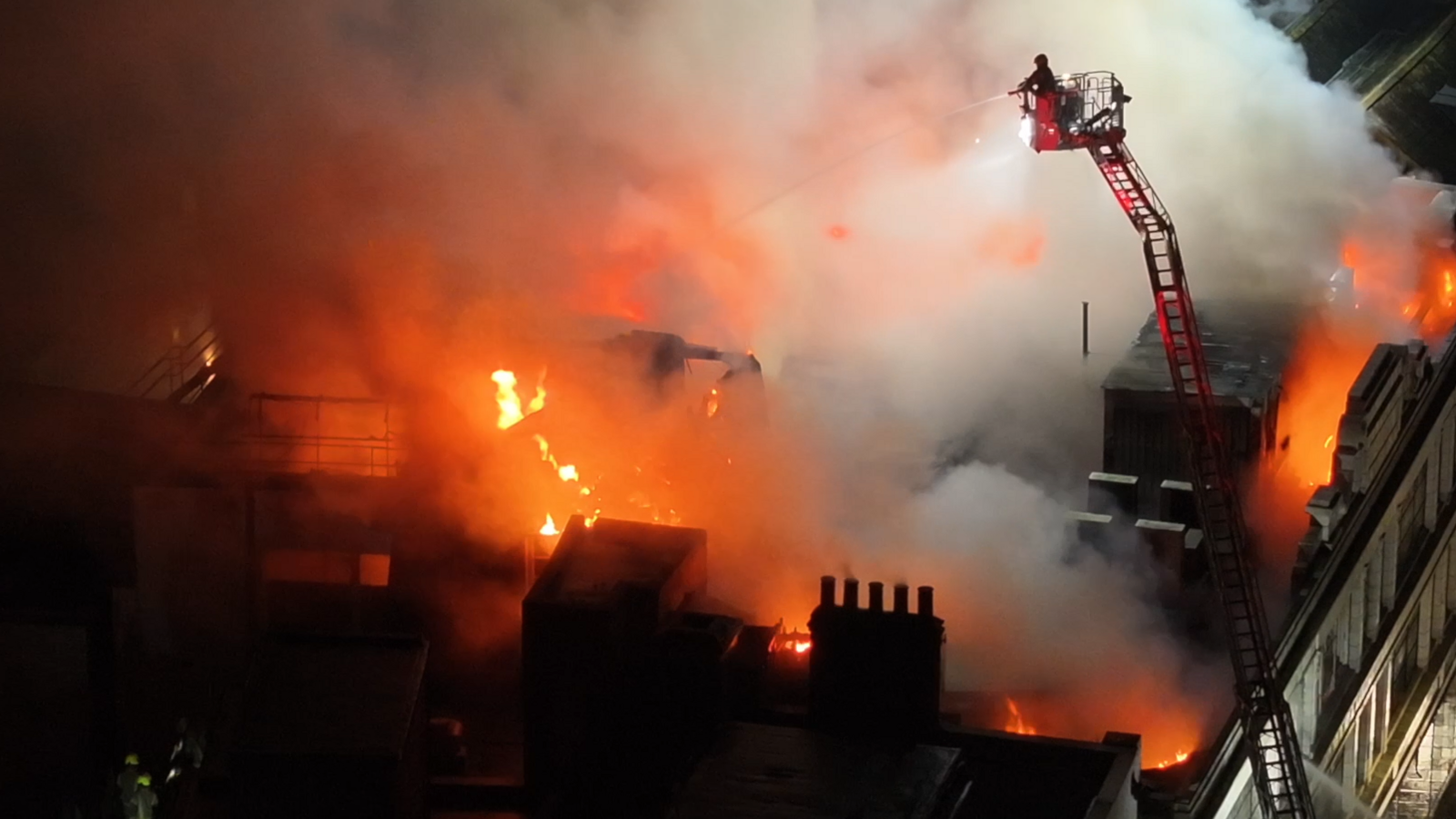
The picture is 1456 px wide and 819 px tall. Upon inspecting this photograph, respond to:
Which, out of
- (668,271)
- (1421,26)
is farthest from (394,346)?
(1421,26)

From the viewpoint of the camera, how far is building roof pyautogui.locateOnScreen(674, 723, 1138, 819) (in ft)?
34.4

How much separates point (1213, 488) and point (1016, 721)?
2102 millimetres

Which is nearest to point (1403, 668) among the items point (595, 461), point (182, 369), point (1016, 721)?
point (1016, 721)

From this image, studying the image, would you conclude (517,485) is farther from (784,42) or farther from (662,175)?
Answer: (784,42)

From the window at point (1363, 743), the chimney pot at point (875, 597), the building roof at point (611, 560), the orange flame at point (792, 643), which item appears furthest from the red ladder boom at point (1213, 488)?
the building roof at point (611, 560)

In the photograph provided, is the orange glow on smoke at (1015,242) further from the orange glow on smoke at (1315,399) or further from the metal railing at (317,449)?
the metal railing at (317,449)

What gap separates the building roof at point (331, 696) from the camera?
34.6ft

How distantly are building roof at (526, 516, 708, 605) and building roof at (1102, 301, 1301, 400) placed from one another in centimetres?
428

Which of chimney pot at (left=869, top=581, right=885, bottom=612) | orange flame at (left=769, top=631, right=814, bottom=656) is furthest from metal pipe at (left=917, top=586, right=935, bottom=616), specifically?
orange flame at (left=769, top=631, right=814, bottom=656)

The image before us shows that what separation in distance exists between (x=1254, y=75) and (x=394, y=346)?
9.45 m

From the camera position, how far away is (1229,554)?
13453mm

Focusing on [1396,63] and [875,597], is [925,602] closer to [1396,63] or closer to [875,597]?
[875,597]

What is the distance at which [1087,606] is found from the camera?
48.6 ft

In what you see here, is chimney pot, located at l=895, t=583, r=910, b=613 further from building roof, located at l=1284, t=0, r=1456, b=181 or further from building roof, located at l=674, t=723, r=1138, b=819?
building roof, located at l=1284, t=0, r=1456, b=181
